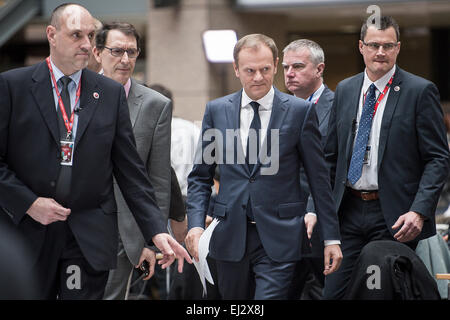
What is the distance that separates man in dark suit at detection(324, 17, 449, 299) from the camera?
193 inches

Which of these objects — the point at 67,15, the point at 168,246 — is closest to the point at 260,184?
the point at 168,246

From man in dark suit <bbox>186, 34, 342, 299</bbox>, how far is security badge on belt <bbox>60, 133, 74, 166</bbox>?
35.2 inches

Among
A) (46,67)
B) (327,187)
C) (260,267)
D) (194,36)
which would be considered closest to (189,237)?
(260,267)

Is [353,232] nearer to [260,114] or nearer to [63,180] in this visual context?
[260,114]

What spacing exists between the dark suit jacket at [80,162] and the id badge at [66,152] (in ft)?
0.10

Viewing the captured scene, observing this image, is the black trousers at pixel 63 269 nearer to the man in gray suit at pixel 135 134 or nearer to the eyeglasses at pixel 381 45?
the man in gray suit at pixel 135 134

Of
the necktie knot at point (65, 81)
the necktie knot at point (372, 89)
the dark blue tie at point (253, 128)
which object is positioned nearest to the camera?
the necktie knot at point (65, 81)

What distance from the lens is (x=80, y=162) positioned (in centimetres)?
399

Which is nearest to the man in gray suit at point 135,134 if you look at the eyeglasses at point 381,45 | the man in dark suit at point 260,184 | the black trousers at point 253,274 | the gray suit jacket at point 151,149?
the gray suit jacket at point 151,149

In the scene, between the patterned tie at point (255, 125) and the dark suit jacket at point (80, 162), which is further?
the patterned tie at point (255, 125)

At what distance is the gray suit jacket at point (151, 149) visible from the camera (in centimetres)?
503

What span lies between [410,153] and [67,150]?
2.13 metres
